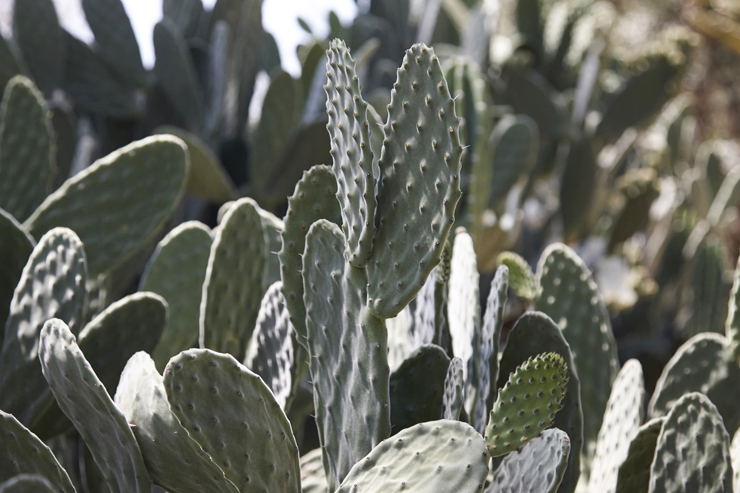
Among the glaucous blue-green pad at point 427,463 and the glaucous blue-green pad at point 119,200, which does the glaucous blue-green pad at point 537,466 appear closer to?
the glaucous blue-green pad at point 427,463

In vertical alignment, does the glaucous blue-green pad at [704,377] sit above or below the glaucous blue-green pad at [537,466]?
below

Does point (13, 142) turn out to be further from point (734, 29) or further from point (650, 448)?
point (734, 29)

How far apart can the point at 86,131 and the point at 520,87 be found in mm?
1608

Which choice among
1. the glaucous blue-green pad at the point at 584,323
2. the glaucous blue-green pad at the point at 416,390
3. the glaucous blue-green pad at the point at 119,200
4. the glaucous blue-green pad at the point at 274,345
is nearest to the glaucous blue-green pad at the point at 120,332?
the glaucous blue-green pad at the point at 274,345

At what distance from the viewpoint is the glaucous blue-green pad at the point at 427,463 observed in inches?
27.9

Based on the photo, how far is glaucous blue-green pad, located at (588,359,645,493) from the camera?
1013mm

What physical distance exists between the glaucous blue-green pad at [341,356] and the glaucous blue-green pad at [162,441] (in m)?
0.15

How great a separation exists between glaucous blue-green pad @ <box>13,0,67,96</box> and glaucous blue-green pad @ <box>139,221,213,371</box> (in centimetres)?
101

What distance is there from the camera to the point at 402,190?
2.62 ft

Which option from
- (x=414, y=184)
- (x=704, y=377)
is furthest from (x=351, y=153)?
(x=704, y=377)

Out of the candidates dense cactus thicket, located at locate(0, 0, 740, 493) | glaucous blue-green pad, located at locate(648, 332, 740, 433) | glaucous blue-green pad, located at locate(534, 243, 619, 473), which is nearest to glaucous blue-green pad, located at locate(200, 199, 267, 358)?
dense cactus thicket, located at locate(0, 0, 740, 493)

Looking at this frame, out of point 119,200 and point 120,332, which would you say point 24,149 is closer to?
point 119,200

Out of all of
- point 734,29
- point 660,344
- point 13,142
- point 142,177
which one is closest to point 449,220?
point 142,177

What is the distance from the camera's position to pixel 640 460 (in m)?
1.01
